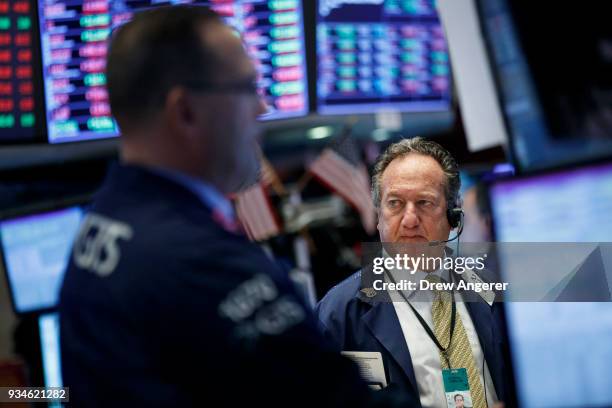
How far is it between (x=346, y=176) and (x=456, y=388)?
1679 millimetres

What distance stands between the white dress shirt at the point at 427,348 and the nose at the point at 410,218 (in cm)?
12

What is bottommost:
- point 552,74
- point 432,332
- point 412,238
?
point 432,332

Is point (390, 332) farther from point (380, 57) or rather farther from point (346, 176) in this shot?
point (380, 57)

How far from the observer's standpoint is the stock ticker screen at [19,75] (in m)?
2.99

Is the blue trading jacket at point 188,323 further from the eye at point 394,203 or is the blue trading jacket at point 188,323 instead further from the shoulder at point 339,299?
the eye at point 394,203

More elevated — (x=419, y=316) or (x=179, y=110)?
(x=179, y=110)

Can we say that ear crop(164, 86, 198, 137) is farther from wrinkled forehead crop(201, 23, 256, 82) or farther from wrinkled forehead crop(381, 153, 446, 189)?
wrinkled forehead crop(381, 153, 446, 189)

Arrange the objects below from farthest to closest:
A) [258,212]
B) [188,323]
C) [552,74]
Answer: [258,212] < [552,74] < [188,323]

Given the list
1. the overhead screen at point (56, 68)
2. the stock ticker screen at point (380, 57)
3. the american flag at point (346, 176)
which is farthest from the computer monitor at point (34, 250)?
the stock ticker screen at point (380, 57)

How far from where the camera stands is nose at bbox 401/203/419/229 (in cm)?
193

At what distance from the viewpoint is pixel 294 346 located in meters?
1.18

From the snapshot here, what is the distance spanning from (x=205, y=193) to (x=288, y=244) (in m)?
2.01
